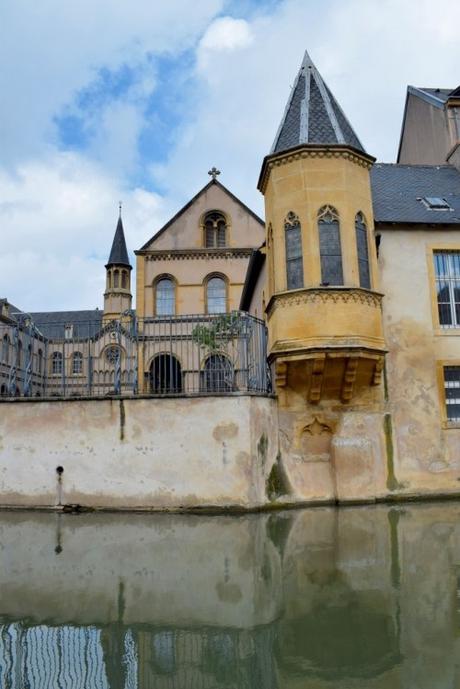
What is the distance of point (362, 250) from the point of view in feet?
41.7

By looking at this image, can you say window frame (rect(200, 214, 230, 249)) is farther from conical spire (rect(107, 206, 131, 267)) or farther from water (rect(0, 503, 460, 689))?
water (rect(0, 503, 460, 689))

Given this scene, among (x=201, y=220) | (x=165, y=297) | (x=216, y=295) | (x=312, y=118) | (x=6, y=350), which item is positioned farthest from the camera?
(x=201, y=220)

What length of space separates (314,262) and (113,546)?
7253mm

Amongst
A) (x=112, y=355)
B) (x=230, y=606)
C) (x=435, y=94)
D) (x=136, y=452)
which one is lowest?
(x=230, y=606)

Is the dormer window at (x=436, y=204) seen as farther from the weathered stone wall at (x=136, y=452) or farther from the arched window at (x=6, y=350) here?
the arched window at (x=6, y=350)

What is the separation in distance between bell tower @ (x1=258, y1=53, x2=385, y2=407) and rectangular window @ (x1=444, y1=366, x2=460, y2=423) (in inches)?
83.4

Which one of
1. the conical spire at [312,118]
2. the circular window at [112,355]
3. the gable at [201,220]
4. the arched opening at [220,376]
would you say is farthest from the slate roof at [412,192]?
the gable at [201,220]

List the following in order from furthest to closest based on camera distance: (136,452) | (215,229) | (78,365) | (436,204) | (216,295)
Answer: (215,229) < (216,295) < (436,204) < (78,365) < (136,452)

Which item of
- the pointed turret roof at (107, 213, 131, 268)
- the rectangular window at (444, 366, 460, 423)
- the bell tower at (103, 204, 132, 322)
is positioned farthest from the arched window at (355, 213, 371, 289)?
the pointed turret roof at (107, 213, 131, 268)

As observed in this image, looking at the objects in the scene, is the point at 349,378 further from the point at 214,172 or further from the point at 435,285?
the point at 214,172

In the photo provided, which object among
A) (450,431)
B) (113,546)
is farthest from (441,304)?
(113,546)

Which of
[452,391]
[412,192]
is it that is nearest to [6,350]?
[452,391]

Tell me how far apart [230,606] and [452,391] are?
9.61 m

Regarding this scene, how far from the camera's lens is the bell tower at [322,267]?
11883 millimetres
